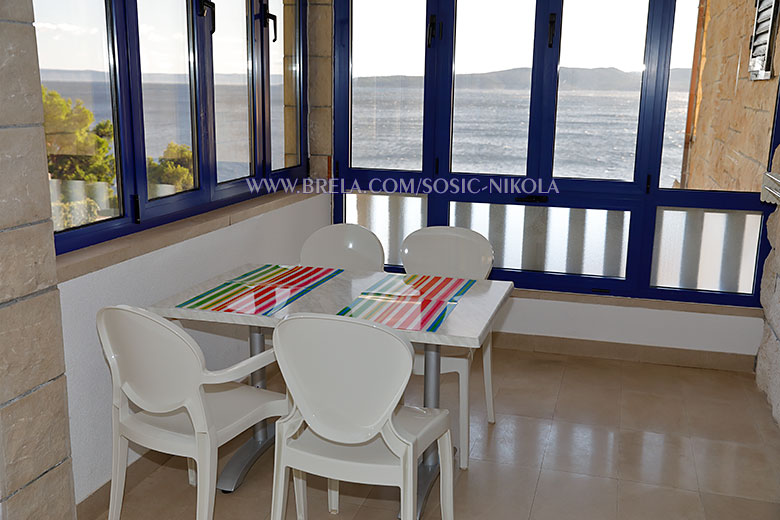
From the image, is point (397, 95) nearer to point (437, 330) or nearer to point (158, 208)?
point (158, 208)

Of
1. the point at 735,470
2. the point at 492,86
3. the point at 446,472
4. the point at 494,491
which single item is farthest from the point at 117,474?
the point at 492,86

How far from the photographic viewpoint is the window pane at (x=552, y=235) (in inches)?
162

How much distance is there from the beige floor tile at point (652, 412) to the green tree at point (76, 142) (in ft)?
7.83

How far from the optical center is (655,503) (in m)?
2.67

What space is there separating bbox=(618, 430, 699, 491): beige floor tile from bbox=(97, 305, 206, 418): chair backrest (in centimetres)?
170

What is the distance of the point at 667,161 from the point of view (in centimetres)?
396

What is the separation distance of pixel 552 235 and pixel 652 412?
117 cm

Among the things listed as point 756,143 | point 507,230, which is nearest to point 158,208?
point 507,230

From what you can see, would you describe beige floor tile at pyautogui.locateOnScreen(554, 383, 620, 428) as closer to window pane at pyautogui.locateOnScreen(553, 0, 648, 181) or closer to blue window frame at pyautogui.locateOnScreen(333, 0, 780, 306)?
blue window frame at pyautogui.locateOnScreen(333, 0, 780, 306)

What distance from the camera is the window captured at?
8.12 ft

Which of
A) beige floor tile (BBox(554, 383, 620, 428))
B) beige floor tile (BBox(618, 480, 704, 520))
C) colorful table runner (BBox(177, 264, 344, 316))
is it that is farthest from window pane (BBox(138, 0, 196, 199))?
beige floor tile (BBox(618, 480, 704, 520))

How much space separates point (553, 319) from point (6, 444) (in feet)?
9.64

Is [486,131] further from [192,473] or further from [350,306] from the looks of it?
[192,473]

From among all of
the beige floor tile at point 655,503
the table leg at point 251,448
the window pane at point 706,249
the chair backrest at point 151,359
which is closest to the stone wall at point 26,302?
the chair backrest at point 151,359
